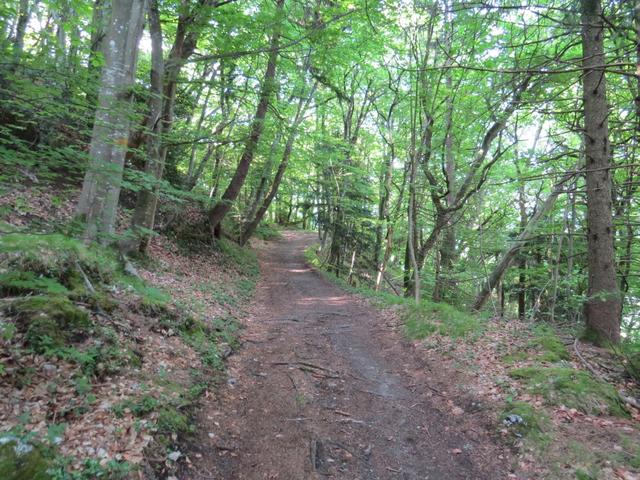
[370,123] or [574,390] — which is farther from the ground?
[370,123]

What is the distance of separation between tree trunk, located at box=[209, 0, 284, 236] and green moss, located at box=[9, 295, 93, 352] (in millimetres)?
6711

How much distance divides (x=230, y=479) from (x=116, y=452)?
1.10 m

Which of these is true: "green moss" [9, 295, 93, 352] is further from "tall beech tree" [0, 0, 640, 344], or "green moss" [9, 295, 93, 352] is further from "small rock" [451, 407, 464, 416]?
"small rock" [451, 407, 464, 416]

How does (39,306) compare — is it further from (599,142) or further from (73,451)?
(599,142)

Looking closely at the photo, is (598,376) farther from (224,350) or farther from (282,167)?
(282,167)

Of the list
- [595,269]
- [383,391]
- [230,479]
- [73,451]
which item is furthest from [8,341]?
[595,269]

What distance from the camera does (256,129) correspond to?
495 inches

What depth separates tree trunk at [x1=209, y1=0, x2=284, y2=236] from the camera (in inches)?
413

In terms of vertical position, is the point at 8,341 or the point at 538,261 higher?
the point at 538,261

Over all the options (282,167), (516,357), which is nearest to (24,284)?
(516,357)

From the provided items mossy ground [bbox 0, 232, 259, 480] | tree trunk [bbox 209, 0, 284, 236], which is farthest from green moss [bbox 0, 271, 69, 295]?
tree trunk [bbox 209, 0, 284, 236]

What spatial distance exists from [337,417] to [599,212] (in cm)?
553

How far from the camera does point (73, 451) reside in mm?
2994

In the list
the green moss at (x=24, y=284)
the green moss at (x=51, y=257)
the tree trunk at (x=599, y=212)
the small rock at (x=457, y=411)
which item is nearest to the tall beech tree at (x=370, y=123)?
the tree trunk at (x=599, y=212)
